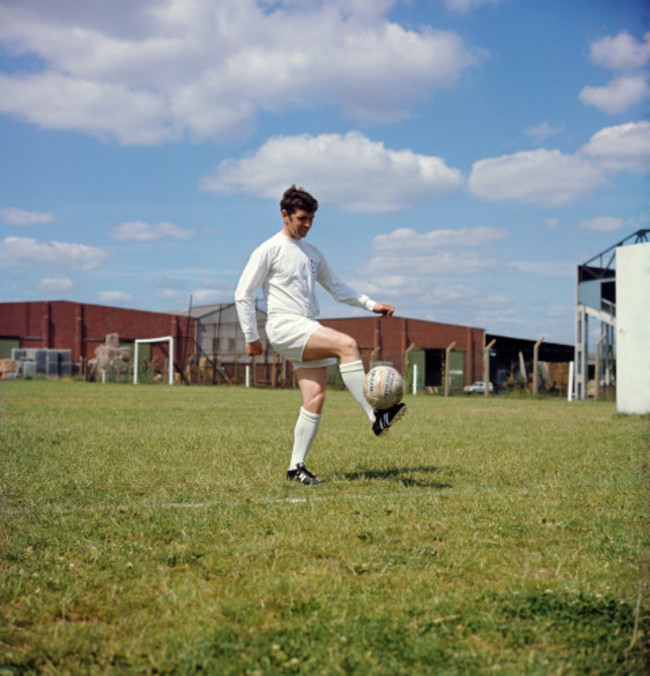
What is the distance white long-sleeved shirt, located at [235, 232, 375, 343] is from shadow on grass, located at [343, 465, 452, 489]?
52.7 inches

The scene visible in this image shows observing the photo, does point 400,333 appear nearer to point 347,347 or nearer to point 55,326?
point 55,326

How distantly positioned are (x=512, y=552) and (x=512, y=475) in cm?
268

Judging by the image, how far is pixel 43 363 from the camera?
4284cm

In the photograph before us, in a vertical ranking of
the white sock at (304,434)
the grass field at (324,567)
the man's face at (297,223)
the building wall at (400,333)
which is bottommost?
the grass field at (324,567)

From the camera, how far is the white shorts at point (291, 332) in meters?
5.71

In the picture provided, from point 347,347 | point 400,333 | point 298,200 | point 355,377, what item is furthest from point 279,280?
point 400,333

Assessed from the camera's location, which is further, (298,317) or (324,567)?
(298,317)

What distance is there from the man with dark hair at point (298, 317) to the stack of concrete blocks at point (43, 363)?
3855 cm

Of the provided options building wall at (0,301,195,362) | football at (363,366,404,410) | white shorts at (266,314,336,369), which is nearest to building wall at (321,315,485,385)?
building wall at (0,301,195,362)

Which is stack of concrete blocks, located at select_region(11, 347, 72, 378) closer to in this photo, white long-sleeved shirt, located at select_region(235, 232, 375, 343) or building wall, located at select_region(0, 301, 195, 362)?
building wall, located at select_region(0, 301, 195, 362)

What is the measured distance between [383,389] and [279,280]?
1224mm

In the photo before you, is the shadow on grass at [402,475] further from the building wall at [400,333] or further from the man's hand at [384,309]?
the building wall at [400,333]

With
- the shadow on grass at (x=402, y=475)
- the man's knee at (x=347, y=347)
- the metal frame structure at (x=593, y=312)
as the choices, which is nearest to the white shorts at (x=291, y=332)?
the man's knee at (x=347, y=347)

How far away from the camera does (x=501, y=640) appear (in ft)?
8.25
